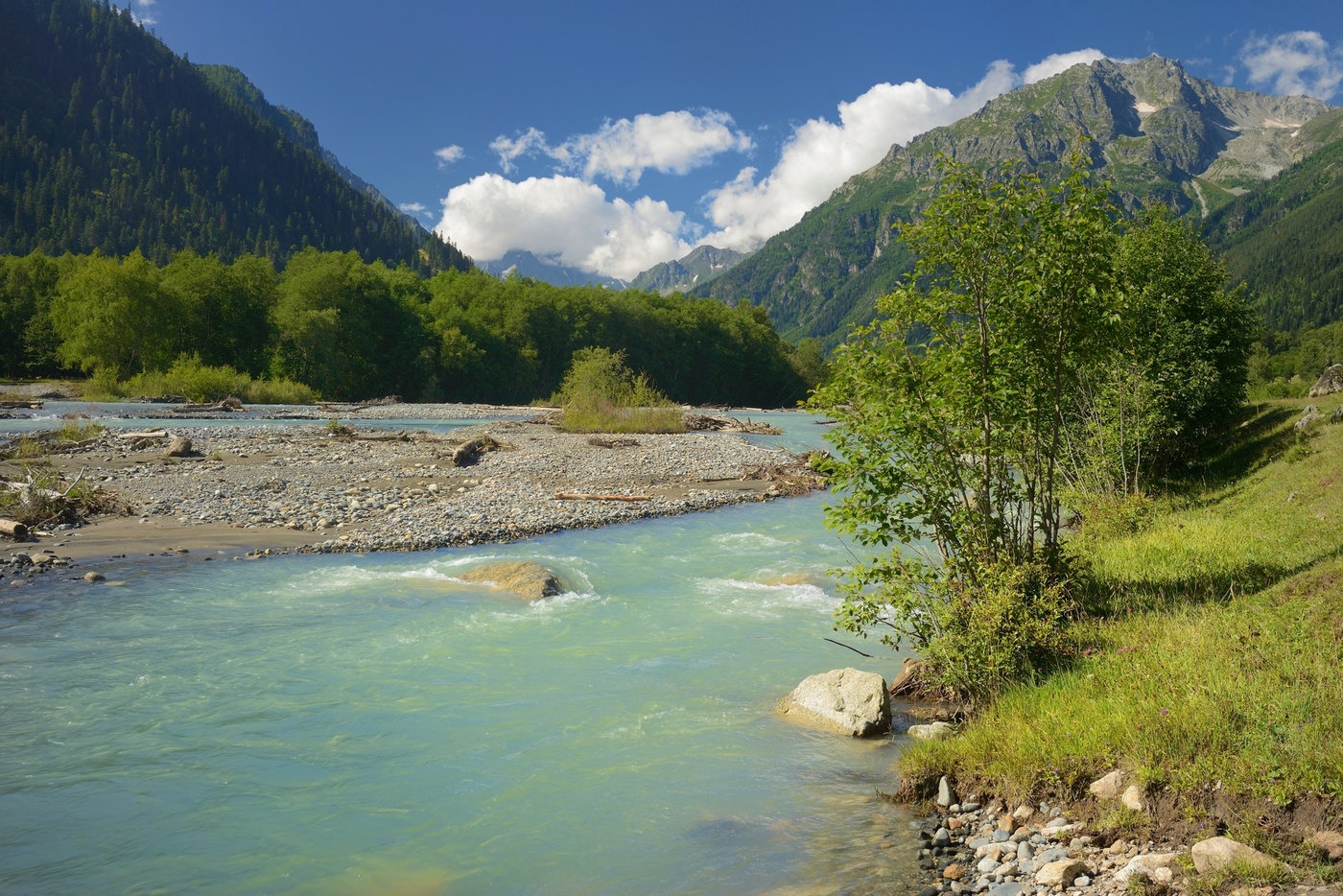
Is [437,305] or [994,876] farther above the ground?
[437,305]

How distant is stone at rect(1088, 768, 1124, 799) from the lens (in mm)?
5586

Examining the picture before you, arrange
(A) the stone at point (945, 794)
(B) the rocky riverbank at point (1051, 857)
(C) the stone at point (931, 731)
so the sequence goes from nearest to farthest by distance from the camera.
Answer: (B) the rocky riverbank at point (1051, 857), (A) the stone at point (945, 794), (C) the stone at point (931, 731)

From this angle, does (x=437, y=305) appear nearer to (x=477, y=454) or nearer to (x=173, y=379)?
(x=173, y=379)

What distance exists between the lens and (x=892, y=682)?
10078 millimetres

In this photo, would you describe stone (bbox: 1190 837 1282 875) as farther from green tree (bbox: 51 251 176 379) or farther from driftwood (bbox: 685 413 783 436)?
green tree (bbox: 51 251 176 379)

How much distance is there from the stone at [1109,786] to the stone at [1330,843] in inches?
52.3

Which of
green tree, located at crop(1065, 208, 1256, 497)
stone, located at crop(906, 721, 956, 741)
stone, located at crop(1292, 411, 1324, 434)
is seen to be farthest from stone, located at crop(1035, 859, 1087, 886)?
stone, located at crop(1292, 411, 1324, 434)

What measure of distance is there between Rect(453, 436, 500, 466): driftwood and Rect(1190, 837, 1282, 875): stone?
90.8 ft

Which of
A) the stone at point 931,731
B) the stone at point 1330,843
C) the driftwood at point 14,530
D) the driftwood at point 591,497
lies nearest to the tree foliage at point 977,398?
the stone at point 931,731

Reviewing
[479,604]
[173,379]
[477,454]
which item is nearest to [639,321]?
[173,379]

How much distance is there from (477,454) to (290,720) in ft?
76.4

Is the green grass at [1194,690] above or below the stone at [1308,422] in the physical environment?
below

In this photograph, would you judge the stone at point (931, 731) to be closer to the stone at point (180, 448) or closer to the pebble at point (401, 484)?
the pebble at point (401, 484)

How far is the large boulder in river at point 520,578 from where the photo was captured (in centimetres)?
1412
